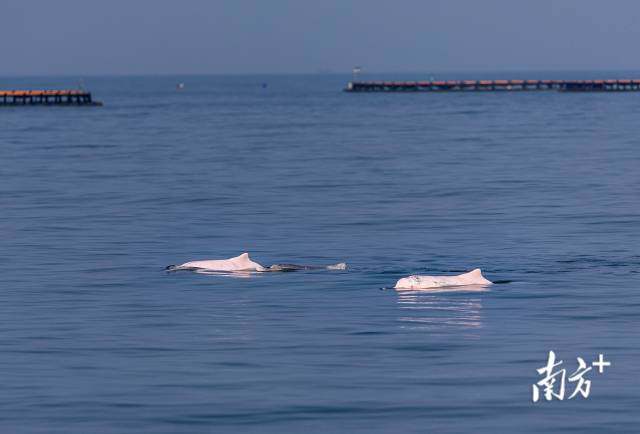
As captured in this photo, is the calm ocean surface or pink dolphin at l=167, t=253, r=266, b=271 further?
pink dolphin at l=167, t=253, r=266, b=271

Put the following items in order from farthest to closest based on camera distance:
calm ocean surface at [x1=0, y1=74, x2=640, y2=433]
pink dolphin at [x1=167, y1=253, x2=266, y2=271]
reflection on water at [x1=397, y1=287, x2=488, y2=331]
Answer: pink dolphin at [x1=167, y1=253, x2=266, y2=271]
reflection on water at [x1=397, y1=287, x2=488, y2=331]
calm ocean surface at [x1=0, y1=74, x2=640, y2=433]

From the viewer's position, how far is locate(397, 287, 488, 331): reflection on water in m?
28.8

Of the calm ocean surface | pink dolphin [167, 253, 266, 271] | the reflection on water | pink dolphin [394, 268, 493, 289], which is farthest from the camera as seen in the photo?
pink dolphin [167, 253, 266, 271]

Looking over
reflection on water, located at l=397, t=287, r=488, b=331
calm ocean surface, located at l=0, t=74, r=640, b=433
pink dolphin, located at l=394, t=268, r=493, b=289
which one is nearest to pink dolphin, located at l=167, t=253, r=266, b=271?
calm ocean surface, located at l=0, t=74, r=640, b=433

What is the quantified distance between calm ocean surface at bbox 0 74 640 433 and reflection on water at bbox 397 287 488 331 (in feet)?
0.28

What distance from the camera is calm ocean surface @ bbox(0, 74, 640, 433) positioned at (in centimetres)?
2205

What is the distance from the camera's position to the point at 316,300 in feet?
105

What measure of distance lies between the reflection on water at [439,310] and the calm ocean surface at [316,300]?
0.28 ft

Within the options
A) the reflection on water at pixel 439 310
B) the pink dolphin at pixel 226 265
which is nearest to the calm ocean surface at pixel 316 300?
the reflection on water at pixel 439 310

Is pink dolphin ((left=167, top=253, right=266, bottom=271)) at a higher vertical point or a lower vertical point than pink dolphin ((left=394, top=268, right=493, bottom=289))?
lower

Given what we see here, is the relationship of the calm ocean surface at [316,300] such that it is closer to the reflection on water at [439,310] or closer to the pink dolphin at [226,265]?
the reflection on water at [439,310]

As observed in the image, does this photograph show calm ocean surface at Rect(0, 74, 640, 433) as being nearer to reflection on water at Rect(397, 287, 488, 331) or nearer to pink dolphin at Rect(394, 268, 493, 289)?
reflection on water at Rect(397, 287, 488, 331)

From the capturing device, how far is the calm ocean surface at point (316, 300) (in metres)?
22.0

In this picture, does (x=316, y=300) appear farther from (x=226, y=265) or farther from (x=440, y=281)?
(x=226, y=265)
